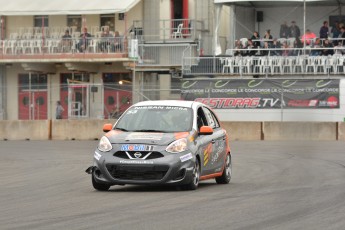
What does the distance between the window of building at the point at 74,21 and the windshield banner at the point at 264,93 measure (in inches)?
425

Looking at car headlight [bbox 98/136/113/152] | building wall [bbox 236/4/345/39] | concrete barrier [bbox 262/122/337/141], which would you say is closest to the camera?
car headlight [bbox 98/136/113/152]

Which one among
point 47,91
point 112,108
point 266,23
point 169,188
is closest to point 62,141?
point 112,108

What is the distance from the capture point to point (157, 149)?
15789 millimetres

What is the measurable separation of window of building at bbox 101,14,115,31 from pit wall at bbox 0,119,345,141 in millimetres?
12284

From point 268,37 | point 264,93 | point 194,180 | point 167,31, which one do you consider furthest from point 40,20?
point 194,180

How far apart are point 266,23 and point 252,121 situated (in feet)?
39.4

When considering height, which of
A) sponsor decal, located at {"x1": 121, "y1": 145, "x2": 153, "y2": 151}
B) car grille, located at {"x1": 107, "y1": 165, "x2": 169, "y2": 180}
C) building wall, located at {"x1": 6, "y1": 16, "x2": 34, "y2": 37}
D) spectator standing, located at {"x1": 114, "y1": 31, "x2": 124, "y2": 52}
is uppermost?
building wall, located at {"x1": 6, "y1": 16, "x2": 34, "y2": 37}

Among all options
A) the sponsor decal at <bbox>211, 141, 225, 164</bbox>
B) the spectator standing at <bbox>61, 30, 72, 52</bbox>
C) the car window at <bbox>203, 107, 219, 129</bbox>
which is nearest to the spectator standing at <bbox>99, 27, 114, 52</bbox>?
the spectator standing at <bbox>61, 30, 72, 52</bbox>

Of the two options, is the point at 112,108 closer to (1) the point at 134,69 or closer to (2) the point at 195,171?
(1) the point at 134,69

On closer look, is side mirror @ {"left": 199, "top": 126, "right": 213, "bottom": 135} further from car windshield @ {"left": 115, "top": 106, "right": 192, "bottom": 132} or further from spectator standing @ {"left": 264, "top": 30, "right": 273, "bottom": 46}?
spectator standing @ {"left": 264, "top": 30, "right": 273, "bottom": 46}

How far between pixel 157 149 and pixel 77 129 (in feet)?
80.4

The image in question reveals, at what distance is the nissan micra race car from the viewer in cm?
1577

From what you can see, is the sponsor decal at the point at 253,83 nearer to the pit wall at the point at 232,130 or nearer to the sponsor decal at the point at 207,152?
the pit wall at the point at 232,130

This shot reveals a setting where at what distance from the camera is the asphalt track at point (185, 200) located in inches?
455
